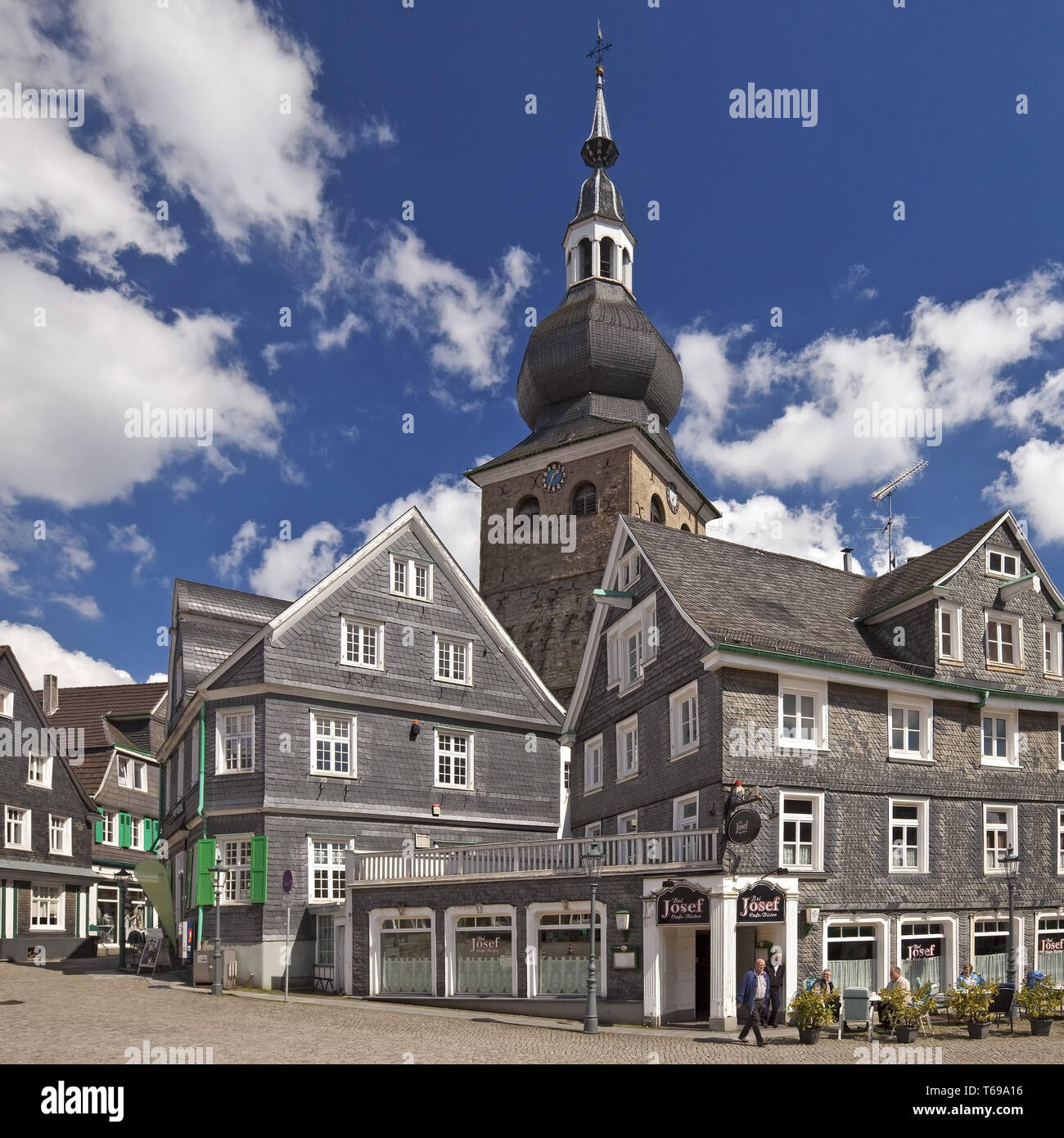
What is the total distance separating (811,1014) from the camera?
21.6 metres

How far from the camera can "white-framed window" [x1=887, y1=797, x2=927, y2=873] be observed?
2730cm

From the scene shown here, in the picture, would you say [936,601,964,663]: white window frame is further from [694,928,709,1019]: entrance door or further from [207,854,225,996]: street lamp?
[207,854,225,996]: street lamp

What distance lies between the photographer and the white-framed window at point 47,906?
47.0m

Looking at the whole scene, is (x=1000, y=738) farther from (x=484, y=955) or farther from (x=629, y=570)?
(x=484, y=955)

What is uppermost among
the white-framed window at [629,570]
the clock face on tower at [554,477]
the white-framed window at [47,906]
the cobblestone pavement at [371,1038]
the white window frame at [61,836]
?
the clock face on tower at [554,477]

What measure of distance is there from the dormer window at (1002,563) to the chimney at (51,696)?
1699 inches

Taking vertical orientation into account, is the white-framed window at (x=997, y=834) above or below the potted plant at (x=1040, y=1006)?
above

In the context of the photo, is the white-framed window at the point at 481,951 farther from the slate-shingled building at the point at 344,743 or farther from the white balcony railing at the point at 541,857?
the slate-shingled building at the point at 344,743

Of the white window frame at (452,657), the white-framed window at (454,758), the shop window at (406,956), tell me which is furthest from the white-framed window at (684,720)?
the white window frame at (452,657)

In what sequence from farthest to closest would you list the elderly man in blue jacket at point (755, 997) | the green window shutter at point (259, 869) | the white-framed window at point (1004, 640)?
the green window shutter at point (259, 869)
the white-framed window at point (1004, 640)
the elderly man in blue jacket at point (755, 997)

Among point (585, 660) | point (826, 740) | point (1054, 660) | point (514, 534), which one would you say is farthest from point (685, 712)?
point (514, 534)

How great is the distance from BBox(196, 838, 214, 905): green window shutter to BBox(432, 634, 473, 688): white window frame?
7.60 meters

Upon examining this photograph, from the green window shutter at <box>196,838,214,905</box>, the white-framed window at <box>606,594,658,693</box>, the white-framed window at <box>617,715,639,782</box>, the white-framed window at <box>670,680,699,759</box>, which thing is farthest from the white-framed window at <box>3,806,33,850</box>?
the white-framed window at <box>670,680,699,759</box>
